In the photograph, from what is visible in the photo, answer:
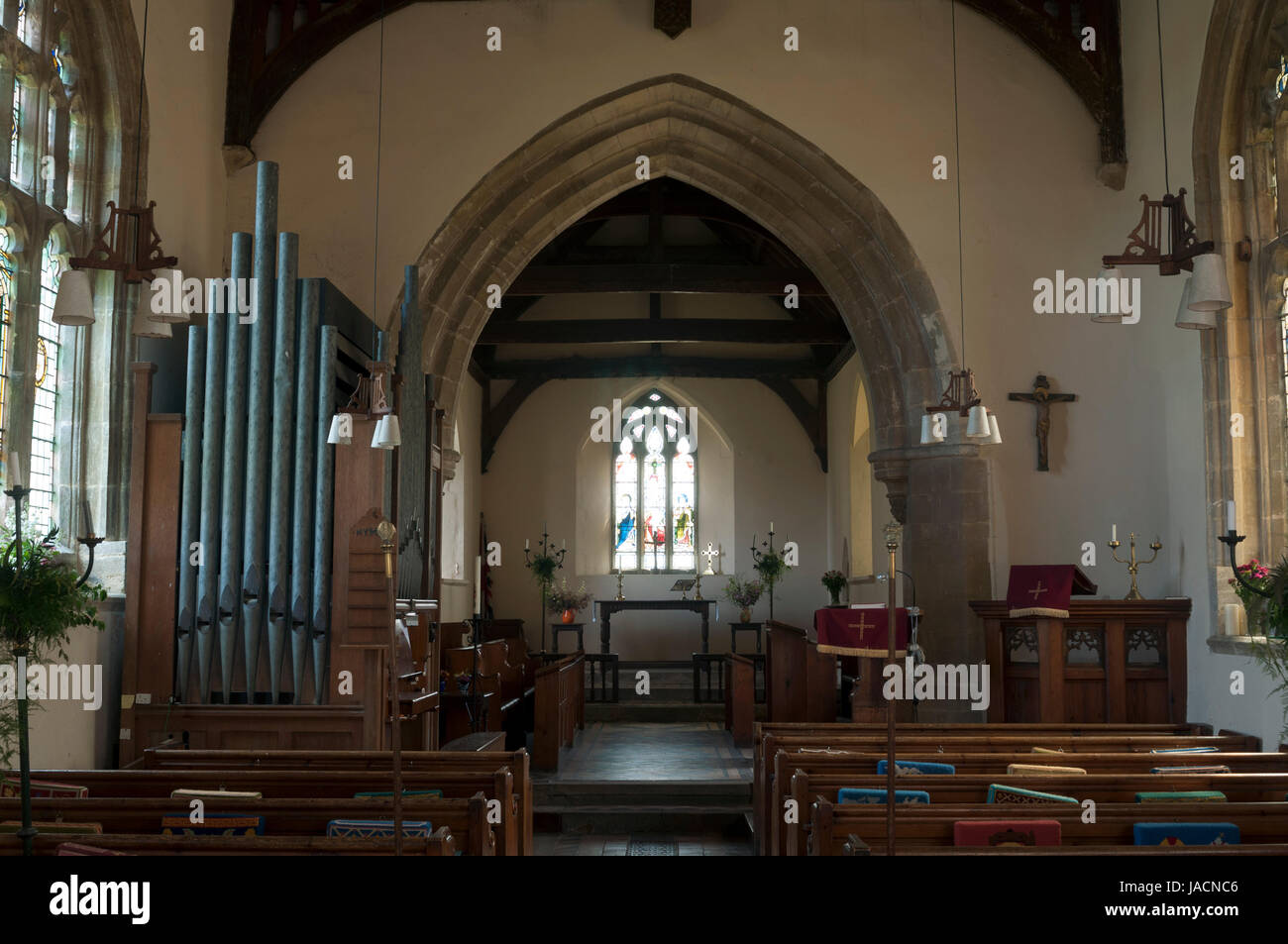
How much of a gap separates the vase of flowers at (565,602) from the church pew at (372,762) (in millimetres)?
10253

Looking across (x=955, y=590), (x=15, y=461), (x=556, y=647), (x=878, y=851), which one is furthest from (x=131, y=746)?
(x=556, y=647)

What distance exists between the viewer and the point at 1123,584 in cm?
839

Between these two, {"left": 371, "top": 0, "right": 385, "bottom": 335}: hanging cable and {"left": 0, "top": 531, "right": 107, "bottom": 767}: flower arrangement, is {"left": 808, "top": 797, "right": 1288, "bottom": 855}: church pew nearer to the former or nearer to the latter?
{"left": 0, "top": 531, "right": 107, "bottom": 767}: flower arrangement

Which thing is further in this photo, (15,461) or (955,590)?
(955,590)

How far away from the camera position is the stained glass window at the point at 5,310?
5.87m

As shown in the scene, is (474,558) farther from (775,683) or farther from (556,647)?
(775,683)

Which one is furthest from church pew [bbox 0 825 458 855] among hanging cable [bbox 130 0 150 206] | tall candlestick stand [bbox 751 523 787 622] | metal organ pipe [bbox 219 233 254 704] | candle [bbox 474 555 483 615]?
tall candlestick stand [bbox 751 523 787 622]

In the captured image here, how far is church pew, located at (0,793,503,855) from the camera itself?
354 cm

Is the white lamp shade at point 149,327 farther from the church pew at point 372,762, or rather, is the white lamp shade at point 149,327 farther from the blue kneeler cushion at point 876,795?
the blue kneeler cushion at point 876,795

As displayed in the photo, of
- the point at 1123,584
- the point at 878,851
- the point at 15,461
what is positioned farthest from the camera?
the point at 1123,584

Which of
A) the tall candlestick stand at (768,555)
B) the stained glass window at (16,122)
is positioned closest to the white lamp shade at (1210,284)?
the stained glass window at (16,122)

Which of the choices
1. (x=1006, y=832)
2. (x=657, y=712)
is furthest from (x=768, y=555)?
(x=1006, y=832)

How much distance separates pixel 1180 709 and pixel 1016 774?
350cm

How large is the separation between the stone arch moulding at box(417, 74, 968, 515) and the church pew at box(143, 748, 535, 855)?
4529 millimetres
